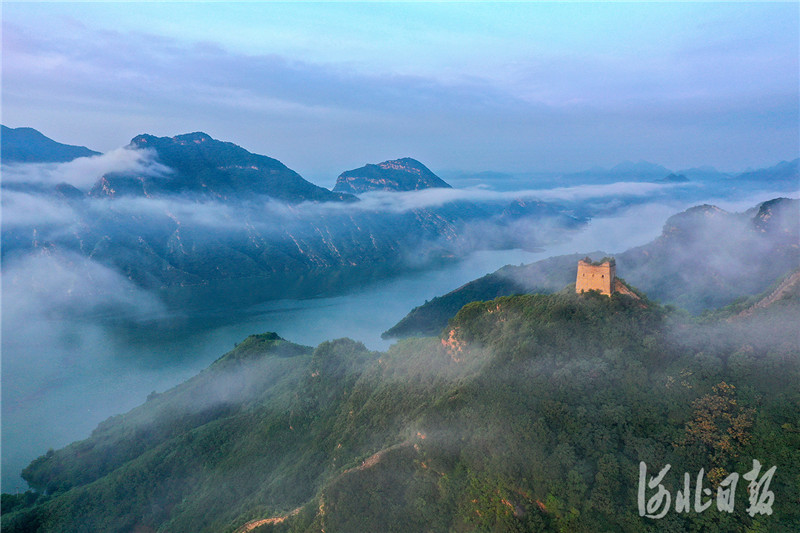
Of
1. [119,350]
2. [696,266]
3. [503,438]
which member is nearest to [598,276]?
[503,438]

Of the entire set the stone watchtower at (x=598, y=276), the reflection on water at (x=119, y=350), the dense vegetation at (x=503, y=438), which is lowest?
the reflection on water at (x=119, y=350)

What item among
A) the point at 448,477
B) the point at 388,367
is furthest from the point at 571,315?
the point at 388,367

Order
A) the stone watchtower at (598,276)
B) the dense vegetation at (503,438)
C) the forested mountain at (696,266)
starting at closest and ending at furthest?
the dense vegetation at (503,438), the stone watchtower at (598,276), the forested mountain at (696,266)

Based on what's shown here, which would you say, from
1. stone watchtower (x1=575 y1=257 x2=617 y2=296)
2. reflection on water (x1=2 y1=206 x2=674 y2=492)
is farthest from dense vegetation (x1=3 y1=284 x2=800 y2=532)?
reflection on water (x1=2 y1=206 x2=674 y2=492)

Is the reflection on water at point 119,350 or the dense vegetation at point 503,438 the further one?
the reflection on water at point 119,350

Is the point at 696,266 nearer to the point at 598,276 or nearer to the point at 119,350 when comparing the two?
the point at 598,276

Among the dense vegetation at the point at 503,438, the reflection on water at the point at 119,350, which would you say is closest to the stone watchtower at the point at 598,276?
the dense vegetation at the point at 503,438

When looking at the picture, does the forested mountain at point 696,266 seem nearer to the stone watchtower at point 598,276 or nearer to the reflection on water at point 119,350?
the reflection on water at point 119,350
